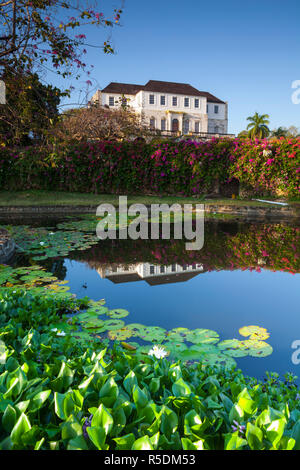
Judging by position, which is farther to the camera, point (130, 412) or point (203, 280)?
point (203, 280)

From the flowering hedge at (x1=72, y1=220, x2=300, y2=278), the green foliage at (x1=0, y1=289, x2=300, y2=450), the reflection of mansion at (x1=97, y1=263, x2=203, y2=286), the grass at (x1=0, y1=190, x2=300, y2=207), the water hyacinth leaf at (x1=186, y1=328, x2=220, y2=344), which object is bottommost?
the water hyacinth leaf at (x1=186, y1=328, x2=220, y2=344)

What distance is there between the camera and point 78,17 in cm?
457

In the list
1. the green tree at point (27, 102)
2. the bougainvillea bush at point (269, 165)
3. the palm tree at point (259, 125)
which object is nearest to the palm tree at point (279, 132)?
the palm tree at point (259, 125)

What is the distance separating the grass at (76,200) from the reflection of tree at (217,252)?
466 cm

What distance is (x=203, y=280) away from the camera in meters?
4.35

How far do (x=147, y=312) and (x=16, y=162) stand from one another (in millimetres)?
11865

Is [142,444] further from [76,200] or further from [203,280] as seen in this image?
[76,200]

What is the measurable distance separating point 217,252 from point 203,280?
1.56 metres

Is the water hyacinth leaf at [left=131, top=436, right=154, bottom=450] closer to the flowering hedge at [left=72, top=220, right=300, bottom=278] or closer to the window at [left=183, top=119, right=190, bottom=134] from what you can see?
the flowering hedge at [left=72, top=220, right=300, bottom=278]

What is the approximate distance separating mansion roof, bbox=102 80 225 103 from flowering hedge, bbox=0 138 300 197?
122 feet

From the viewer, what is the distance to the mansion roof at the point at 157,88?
4706 centimetres

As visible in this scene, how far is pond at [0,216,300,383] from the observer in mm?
2707

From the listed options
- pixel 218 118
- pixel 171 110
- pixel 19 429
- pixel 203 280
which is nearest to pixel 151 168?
pixel 203 280

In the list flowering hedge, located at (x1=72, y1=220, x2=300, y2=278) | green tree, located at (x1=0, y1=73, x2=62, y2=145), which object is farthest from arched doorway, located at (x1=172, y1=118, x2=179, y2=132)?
green tree, located at (x1=0, y1=73, x2=62, y2=145)
